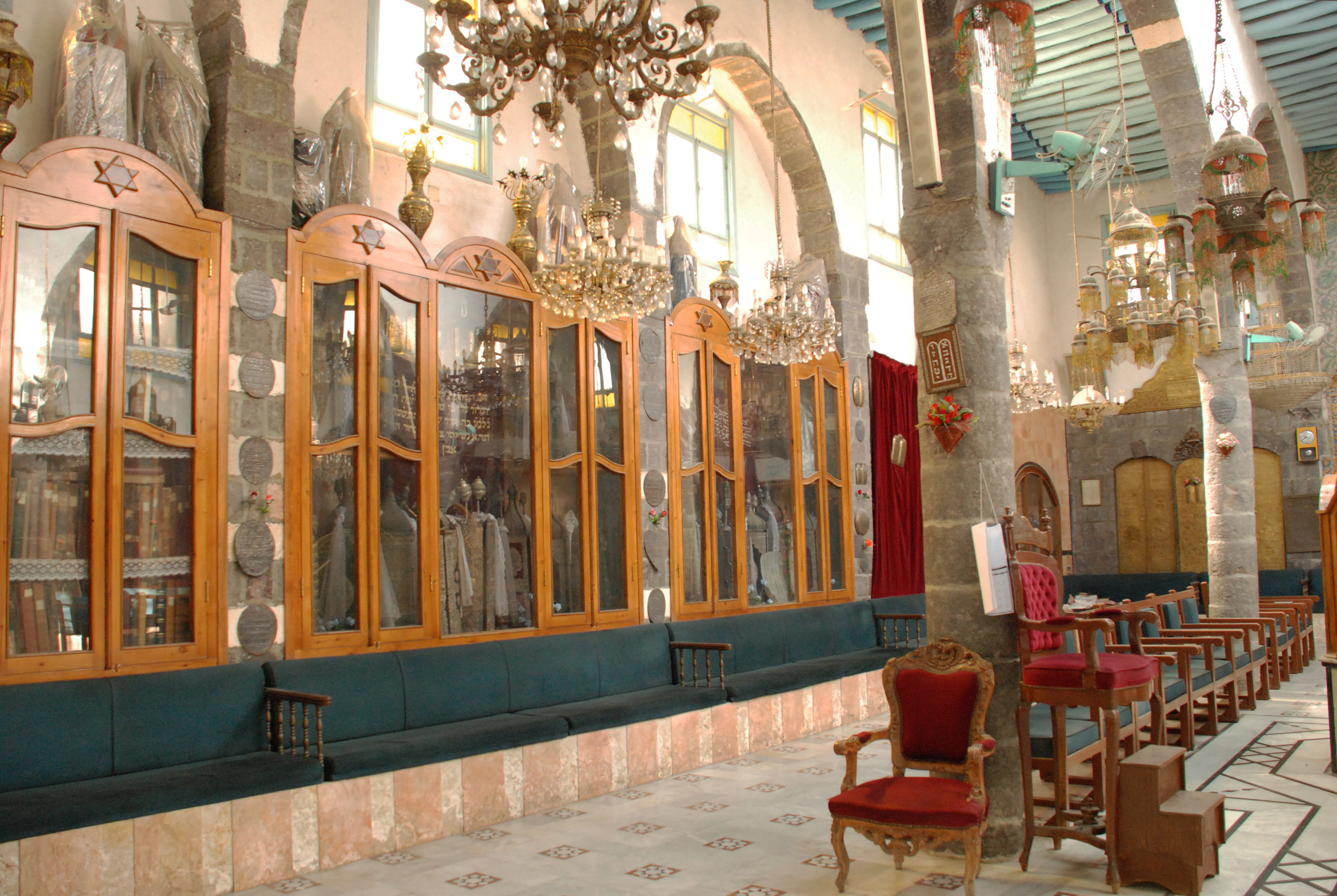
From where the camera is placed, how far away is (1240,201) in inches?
285

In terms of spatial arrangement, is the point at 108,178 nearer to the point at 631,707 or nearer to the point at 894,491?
the point at 631,707

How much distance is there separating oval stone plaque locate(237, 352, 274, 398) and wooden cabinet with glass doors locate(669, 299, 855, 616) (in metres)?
3.41

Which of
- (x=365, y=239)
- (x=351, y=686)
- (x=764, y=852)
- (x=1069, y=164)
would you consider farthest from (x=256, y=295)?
(x=1069, y=164)

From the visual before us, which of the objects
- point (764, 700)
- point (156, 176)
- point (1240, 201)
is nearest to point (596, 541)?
point (764, 700)

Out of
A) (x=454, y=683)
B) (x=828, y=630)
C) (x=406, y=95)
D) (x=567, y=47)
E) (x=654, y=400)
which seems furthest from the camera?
(x=828, y=630)

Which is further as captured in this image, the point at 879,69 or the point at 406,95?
the point at 879,69

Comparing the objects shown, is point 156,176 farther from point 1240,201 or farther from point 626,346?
point 1240,201

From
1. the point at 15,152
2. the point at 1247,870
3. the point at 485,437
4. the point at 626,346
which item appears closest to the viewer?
the point at 1247,870

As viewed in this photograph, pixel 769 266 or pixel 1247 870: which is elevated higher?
pixel 769 266

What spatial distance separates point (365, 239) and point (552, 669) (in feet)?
9.60

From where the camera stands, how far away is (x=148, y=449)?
500 centimetres

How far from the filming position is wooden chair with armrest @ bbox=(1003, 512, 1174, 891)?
4.23 m

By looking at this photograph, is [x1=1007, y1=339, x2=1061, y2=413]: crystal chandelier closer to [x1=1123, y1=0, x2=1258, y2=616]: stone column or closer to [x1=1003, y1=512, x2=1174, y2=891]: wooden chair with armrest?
[x1=1123, y1=0, x2=1258, y2=616]: stone column

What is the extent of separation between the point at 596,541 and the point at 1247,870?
4429 millimetres
